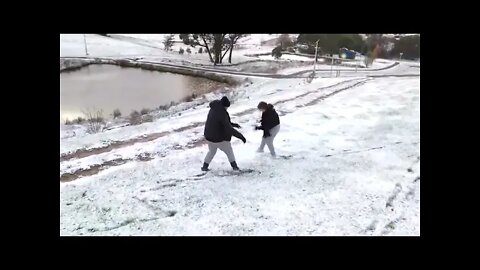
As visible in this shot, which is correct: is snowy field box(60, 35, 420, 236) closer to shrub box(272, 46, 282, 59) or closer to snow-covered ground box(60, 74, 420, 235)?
snow-covered ground box(60, 74, 420, 235)

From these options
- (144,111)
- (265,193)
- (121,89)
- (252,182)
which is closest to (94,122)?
(144,111)

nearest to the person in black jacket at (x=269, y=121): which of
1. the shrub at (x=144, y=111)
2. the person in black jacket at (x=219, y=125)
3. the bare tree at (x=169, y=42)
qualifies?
the person in black jacket at (x=219, y=125)

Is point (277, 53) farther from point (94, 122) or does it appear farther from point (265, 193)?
point (265, 193)

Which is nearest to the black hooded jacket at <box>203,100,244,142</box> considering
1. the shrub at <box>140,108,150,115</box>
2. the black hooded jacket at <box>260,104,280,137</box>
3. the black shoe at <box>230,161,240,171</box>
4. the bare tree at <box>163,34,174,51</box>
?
the black shoe at <box>230,161,240,171</box>

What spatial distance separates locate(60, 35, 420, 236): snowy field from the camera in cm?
640

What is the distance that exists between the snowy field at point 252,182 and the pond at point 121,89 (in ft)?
26.3

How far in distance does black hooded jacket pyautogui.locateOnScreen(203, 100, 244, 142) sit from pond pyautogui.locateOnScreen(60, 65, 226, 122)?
45.2 ft

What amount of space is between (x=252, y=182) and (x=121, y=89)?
21467 millimetres

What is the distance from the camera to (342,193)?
25.1ft

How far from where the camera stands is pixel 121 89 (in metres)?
26.8

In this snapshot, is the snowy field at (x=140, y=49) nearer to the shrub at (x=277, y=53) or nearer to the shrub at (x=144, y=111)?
the shrub at (x=277, y=53)

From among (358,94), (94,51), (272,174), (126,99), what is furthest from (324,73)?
(94,51)

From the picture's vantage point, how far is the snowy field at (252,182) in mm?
6398
